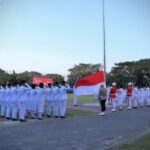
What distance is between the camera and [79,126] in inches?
616

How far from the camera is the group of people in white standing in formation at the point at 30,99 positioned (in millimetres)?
18344

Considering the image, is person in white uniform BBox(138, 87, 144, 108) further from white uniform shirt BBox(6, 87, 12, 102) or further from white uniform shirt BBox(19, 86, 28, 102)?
white uniform shirt BBox(19, 86, 28, 102)

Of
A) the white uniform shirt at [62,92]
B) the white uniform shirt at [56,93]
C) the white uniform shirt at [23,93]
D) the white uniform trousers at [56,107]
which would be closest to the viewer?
the white uniform shirt at [23,93]

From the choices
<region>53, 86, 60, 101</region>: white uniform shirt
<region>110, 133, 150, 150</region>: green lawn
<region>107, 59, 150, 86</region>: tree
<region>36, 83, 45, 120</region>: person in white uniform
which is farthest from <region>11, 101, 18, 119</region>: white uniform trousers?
<region>107, 59, 150, 86</region>: tree

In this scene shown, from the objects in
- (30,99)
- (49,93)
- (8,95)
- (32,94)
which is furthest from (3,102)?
(49,93)

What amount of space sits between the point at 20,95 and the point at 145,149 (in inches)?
373

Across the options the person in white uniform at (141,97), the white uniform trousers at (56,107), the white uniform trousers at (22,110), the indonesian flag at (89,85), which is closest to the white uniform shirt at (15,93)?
the white uniform trousers at (22,110)

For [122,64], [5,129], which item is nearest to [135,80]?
[122,64]

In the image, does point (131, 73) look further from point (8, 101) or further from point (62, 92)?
point (8, 101)

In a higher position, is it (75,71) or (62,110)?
(75,71)

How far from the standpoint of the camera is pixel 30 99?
19344 millimetres

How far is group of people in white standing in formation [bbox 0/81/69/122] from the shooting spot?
1834cm

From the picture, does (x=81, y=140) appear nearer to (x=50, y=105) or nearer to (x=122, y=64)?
(x=50, y=105)

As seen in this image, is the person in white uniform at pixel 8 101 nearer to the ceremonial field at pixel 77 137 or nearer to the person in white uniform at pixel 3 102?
the person in white uniform at pixel 3 102
